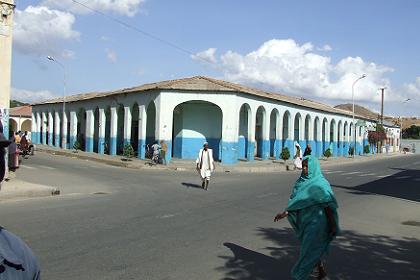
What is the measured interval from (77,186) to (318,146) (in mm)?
35163

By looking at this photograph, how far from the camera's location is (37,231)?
8414 millimetres

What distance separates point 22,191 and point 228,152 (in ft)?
64.0

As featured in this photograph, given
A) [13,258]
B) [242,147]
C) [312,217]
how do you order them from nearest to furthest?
[13,258]
[312,217]
[242,147]

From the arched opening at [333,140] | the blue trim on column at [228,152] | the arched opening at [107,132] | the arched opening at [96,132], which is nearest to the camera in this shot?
the blue trim on column at [228,152]

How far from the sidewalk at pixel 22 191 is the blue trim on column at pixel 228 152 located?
18.0m

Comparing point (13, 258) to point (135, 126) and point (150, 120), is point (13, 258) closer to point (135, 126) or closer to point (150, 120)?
point (150, 120)

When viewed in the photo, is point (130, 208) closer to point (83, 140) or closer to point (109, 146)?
point (109, 146)

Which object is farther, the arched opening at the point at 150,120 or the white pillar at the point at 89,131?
the white pillar at the point at 89,131

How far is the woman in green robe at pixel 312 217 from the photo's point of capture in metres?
5.71

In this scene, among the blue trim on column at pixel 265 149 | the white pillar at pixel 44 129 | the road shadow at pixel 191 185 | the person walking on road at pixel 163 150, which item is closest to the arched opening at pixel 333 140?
the blue trim on column at pixel 265 149

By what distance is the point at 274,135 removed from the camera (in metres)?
43.2

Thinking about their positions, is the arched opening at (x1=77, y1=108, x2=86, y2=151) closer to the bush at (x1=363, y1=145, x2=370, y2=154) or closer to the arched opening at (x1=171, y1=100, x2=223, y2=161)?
the arched opening at (x1=171, y1=100, x2=223, y2=161)

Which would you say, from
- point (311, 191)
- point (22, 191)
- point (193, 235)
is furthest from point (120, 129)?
point (311, 191)

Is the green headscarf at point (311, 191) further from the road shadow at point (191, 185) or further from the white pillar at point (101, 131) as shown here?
the white pillar at point (101, 131)
